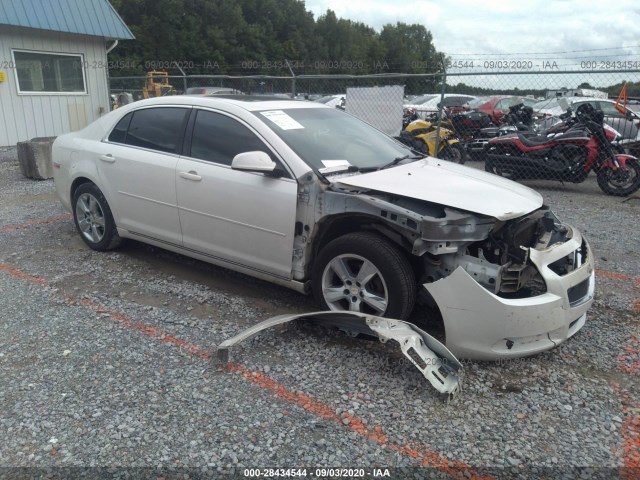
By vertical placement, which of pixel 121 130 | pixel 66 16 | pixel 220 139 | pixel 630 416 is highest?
pixel 66 16

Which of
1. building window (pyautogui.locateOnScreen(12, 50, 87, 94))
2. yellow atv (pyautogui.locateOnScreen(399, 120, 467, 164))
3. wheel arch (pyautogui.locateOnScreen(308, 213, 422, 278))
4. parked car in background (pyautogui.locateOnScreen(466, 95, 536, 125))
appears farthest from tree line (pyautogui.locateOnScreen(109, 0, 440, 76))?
wheel arch (pyautogui.locateOnScreen(308, 213, 422, 278))

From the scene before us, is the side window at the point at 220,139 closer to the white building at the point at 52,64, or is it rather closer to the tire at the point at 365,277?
the tire at the point at 365,277

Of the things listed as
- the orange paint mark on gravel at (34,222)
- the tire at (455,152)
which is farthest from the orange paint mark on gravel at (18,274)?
the tire at (455,152)

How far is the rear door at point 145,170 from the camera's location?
4.39 meters

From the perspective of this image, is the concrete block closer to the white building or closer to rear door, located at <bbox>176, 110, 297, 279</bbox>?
the white building

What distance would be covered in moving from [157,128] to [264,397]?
277cm

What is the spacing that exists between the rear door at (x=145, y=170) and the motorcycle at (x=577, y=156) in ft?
21.5

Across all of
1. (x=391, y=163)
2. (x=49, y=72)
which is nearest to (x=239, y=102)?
(x=391, y=163)

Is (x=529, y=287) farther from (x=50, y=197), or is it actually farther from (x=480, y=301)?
(x=50, y=197)

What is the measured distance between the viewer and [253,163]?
11.9 ft

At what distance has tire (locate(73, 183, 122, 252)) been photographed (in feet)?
16.6

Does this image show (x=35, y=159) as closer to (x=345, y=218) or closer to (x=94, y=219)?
(x=94, y=219)

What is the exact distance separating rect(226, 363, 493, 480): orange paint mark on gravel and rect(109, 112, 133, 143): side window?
273cm

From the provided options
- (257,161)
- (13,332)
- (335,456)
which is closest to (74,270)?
(13,332)
